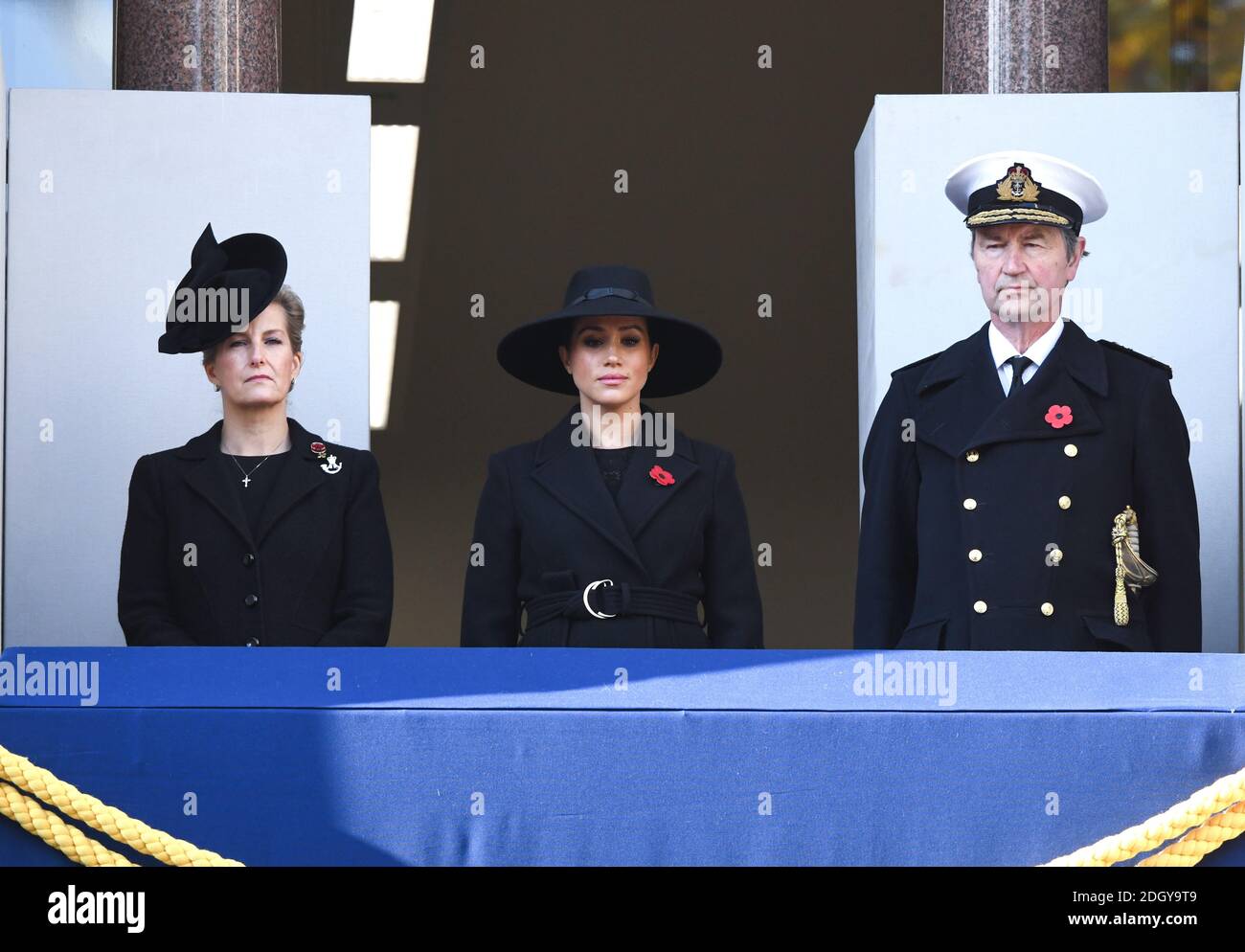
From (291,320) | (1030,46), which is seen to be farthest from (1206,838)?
(1030,46)

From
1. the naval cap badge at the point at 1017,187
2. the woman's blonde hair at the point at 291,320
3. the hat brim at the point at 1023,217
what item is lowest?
the woman's blonde hair at the point at 291,320

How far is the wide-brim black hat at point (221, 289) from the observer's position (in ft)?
20.3

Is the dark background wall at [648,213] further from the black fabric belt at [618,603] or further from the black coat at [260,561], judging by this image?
the black fabric belt at [618,603]

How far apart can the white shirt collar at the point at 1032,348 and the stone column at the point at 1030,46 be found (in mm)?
2066

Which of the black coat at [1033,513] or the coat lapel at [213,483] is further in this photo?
the coat lapel at [213,483]

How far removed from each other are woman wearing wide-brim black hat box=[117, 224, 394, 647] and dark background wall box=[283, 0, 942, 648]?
657 centimetres

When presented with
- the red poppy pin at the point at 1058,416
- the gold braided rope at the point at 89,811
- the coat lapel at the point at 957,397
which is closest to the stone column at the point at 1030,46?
the coat lapel at the point at 957,397

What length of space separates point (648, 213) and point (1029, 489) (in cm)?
751

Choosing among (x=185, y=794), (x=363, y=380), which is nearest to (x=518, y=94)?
(x=363, y=380)

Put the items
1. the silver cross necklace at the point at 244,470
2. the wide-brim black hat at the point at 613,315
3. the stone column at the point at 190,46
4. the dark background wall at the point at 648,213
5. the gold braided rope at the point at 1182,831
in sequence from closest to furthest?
the gold braided rope at the point at 1182,831 < the wide-brim black hat at the point at 613,315 < the silver cross necklace at the point at 244,470 < the stone column at the point at 190,46 < the dark background wall at the point at 648,213

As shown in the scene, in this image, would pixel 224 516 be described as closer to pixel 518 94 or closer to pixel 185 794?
pixel 185 794

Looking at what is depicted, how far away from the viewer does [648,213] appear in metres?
12.7

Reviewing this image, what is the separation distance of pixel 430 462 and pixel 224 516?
6.89 m
